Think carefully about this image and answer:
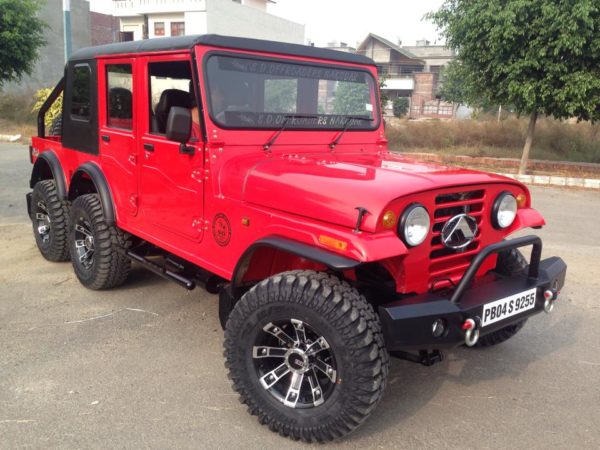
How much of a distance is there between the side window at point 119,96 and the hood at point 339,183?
140 centimetres

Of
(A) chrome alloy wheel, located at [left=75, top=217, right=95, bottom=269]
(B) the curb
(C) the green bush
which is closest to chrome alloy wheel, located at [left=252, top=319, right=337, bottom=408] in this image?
(A) chrome alloy wheel, located at [left=75, top=217, right=95, bottom=269]

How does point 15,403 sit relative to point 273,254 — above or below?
below

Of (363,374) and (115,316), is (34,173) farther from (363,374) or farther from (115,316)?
(363,374)

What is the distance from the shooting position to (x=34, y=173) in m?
5.73

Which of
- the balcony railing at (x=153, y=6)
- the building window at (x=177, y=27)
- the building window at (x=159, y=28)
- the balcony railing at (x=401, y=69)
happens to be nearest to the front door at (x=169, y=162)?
the balcony railing at (x=153, y=6)

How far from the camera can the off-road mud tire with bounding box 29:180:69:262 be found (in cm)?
535

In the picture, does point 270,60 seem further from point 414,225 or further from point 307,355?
point 307,355

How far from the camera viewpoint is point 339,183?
2.79m

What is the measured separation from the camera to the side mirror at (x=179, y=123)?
3.21m

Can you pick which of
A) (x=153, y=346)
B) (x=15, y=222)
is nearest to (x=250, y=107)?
(x=153, y=346)

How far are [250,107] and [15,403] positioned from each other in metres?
2.22

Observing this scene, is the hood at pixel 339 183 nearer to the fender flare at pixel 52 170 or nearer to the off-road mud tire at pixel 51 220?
the fender flare at pixel 52 170

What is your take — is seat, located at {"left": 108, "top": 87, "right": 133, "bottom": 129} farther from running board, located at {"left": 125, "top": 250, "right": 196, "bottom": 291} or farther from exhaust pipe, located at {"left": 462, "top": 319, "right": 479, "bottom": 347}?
exhaust pipe, located at {"left": 462, "top": 319, "right": 479, "bottom": 347}

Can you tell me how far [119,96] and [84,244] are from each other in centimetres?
141
